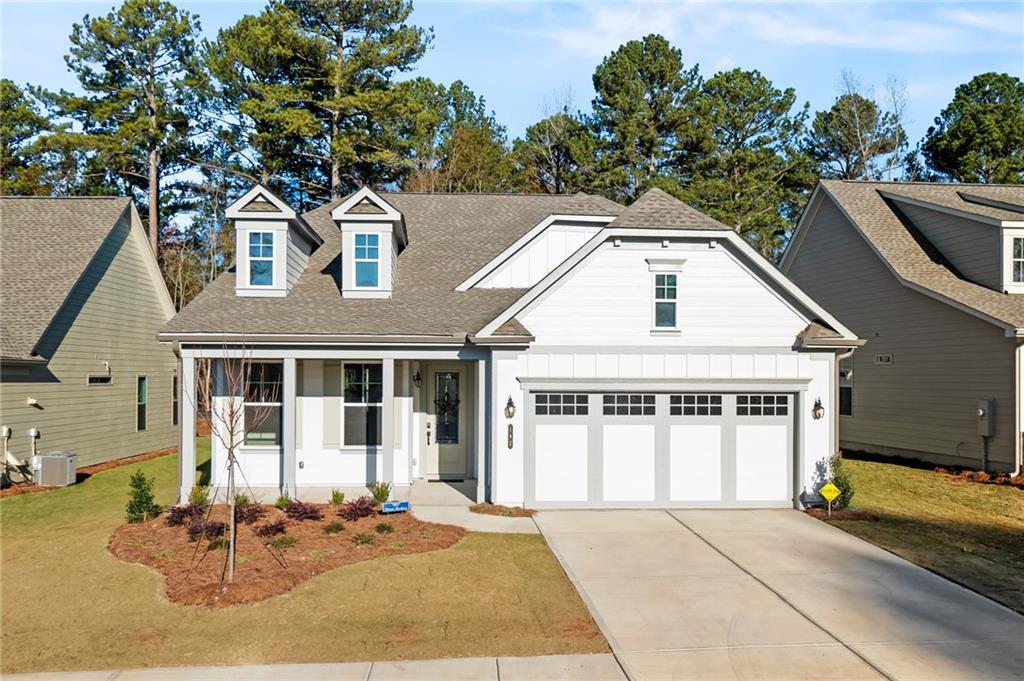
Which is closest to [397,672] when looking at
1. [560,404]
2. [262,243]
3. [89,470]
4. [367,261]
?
[560,404]

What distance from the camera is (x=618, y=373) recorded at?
1409 centimetres

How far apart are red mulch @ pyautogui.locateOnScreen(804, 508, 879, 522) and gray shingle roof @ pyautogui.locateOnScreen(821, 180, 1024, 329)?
672cm

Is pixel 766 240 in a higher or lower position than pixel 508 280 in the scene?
higher

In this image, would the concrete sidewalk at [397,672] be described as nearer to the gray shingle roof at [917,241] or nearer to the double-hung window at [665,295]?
the double-hung window at [665,295]

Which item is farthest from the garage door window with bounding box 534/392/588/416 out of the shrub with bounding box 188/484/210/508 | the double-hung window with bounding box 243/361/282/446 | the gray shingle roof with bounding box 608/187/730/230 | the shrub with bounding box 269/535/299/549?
the shrub with bounding box 188/484/210/508

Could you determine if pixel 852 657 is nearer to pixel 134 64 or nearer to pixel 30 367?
pixel 30 367

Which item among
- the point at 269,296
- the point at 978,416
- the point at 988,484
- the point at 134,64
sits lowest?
the point at 988,484

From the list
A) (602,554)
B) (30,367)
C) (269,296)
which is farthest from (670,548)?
(30,367)

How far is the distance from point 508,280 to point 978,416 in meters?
11.7

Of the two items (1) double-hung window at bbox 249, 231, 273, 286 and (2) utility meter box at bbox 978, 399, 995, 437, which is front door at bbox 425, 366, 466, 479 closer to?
(1) double-hung window at bbox 249, 231, 273, 286

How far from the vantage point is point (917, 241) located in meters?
21.9

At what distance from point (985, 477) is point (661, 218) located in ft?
34.0

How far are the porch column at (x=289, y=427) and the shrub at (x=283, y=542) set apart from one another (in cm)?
298

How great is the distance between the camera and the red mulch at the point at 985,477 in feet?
55.8
